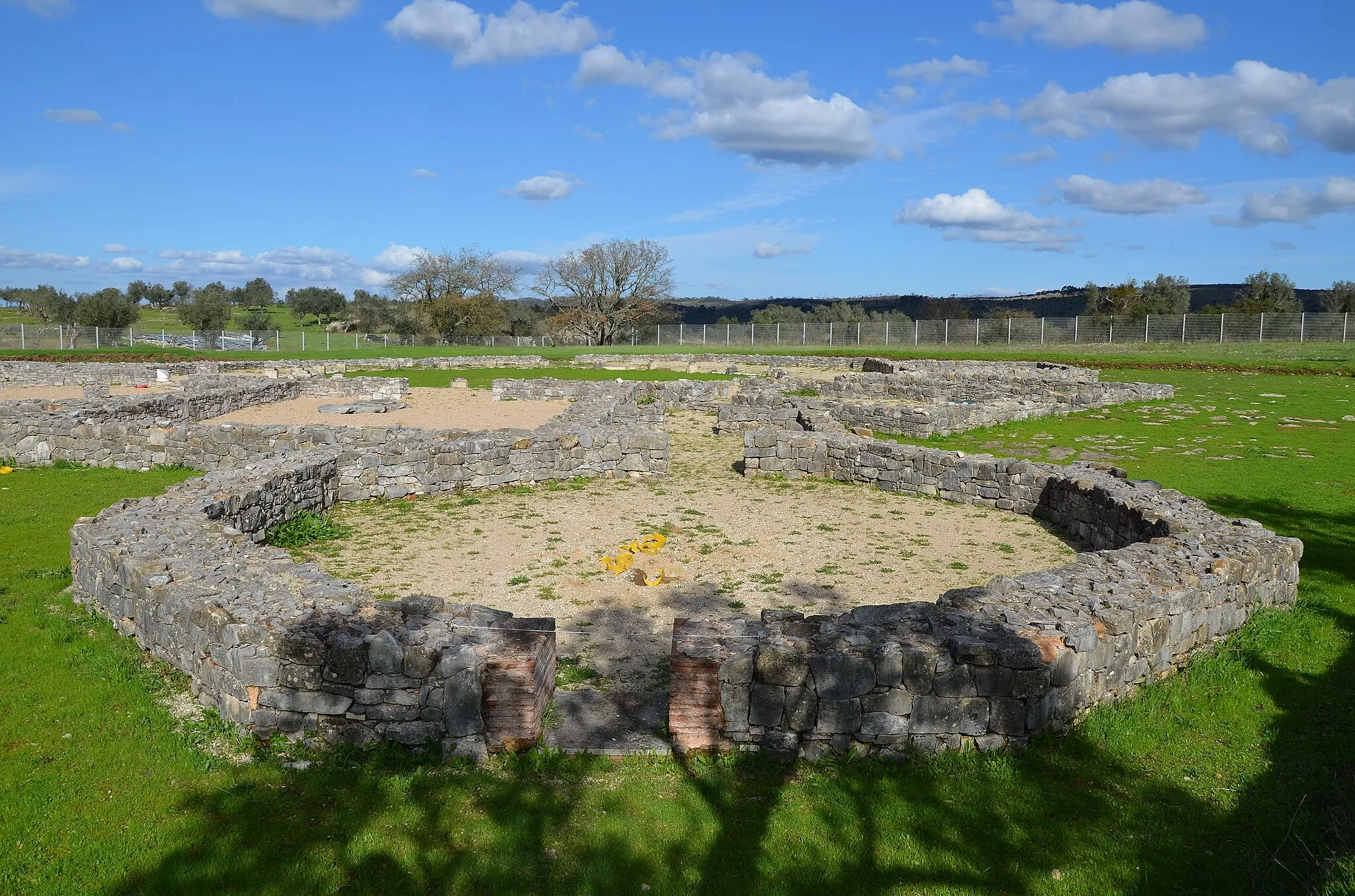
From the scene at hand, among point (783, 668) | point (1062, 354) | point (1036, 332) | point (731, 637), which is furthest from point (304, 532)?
point (1036, 332)

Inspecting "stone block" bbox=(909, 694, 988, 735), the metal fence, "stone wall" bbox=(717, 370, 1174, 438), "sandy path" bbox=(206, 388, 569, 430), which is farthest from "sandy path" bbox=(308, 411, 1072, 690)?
the metal fence

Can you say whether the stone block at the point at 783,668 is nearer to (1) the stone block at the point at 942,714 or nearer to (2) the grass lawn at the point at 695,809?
(2) the grass lawn at the point at 695,809

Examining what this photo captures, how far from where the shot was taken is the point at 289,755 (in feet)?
19.6

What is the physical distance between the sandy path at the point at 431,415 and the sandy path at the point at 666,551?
8058mm

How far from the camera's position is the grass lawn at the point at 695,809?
15.7 feet

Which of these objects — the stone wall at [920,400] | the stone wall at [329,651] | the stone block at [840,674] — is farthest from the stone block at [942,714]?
the stone wall at [920,400]

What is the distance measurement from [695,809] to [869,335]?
65.9 meters

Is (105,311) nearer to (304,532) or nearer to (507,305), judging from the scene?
(507,305)

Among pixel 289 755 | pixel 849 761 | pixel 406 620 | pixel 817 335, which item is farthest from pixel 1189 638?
pixel 817 335

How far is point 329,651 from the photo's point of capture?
6016mm

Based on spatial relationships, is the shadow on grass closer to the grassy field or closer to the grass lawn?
the grass lawn

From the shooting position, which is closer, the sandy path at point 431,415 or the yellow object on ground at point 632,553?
the yellow object on ground at point 632,553

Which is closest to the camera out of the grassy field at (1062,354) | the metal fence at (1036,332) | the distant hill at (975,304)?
the grassy field at (1062,354)

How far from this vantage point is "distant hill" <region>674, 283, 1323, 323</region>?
4281 inches
